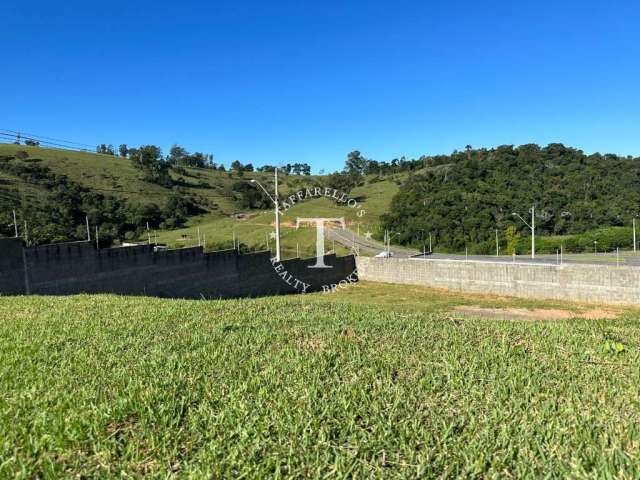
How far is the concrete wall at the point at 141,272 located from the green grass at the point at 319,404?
10857mm

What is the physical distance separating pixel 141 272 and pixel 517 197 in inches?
1639

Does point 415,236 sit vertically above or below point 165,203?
below

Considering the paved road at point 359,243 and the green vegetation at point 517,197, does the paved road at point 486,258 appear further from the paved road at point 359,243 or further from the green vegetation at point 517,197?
the green vegetation at point 517,197

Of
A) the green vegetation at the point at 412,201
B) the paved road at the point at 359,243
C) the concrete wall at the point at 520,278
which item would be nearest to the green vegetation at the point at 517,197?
the green vegetation at the point at 412,201

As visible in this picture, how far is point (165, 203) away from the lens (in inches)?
1748

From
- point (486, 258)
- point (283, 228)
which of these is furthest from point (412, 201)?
point (283, 228)

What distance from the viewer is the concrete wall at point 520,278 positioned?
19.5m

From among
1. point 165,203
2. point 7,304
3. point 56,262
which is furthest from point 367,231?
point 7,304

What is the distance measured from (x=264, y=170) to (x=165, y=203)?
45.5 metres

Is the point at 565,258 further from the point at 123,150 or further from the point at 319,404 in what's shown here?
the point at 123,150

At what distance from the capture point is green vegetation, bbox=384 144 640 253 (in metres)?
42.3

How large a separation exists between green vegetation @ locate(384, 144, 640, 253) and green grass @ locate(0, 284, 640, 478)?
36.5 meters

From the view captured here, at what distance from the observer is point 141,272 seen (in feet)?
57.1

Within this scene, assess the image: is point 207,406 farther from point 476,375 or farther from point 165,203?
point 165,203
